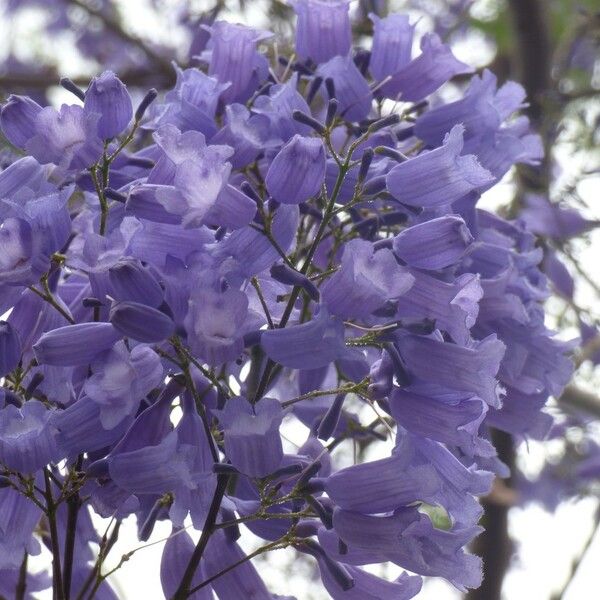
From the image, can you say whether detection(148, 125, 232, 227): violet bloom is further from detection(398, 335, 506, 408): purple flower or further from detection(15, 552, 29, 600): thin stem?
detection(15, 552, 29, 600): thin stem

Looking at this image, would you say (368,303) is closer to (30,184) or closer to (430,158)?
(430,158)

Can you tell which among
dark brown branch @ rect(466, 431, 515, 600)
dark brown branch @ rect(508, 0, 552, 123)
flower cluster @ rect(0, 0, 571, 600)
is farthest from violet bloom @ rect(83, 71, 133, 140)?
dark brown branch @ rect(508, 0, 552, 123)

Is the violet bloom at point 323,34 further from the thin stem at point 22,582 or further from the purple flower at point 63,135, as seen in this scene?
the thin stem at point 22,582

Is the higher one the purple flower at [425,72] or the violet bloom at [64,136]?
the purple flower at [425,72]

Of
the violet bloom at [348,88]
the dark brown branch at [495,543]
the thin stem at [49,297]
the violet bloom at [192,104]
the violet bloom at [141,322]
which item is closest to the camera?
the violet bloom at [141,322]

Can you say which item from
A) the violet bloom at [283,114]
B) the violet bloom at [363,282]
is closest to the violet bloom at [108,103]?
the violet bloom at [283,114]
